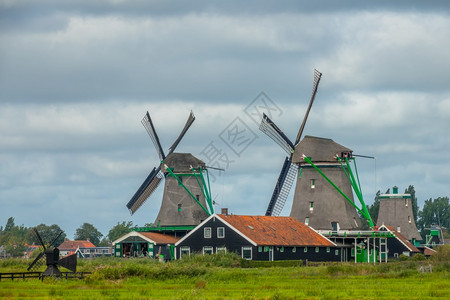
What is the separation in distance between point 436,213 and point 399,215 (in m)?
60.5

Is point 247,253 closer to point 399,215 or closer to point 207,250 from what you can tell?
point 207,250

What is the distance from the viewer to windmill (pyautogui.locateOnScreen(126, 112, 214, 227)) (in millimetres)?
82312

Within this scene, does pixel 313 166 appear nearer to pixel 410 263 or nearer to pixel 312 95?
pixel 312 95

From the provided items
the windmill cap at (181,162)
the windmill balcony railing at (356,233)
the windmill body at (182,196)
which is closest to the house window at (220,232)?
the windmill balcony railing at (356,233)

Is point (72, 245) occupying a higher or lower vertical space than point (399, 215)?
lower

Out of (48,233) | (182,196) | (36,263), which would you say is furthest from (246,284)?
(48,233)

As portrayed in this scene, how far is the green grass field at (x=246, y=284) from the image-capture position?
36.8m

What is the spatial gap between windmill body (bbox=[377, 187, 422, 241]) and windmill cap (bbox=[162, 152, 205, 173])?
23371 millimetres

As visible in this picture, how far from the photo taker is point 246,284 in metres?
43.8

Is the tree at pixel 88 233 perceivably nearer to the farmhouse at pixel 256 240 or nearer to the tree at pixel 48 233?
the tree at pixel 48 233

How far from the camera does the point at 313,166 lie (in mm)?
74188

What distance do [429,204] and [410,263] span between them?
99095 millimetres

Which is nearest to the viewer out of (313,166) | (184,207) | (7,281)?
(7,281)

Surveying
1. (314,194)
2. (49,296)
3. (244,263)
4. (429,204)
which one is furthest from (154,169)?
(429,204)
